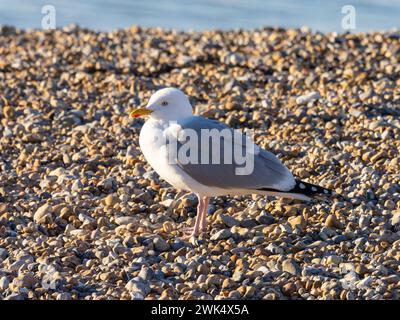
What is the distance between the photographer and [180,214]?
7.70m

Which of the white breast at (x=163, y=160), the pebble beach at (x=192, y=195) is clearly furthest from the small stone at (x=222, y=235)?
the white breast at (x=163, y=160)

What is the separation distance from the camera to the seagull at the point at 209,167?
7078 mm

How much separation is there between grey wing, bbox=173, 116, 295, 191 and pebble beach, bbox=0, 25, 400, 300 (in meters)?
0.32

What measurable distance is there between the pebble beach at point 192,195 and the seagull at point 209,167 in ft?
0.73

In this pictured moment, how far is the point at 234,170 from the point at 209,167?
0.18 metres

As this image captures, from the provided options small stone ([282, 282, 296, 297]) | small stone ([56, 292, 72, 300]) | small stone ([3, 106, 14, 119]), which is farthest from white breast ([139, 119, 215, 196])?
small stone ([3, 106, 14, 119])

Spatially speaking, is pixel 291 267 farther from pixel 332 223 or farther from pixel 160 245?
pixel 160 245

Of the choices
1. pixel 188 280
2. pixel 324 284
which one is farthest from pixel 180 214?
A: pixel 324 284

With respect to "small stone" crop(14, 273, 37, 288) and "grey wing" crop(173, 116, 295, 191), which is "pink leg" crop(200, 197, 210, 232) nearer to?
"grey wing" crop(173, 116, 295, 191)

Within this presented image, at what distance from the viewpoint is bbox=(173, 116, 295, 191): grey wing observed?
7082 mm

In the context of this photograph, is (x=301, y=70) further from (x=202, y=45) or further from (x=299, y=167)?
(x=299, y=167)

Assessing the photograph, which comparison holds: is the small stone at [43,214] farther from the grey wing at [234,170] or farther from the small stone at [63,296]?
the small stone at [63,296]

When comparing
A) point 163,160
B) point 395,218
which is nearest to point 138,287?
point 163,160

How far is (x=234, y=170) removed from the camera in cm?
711
